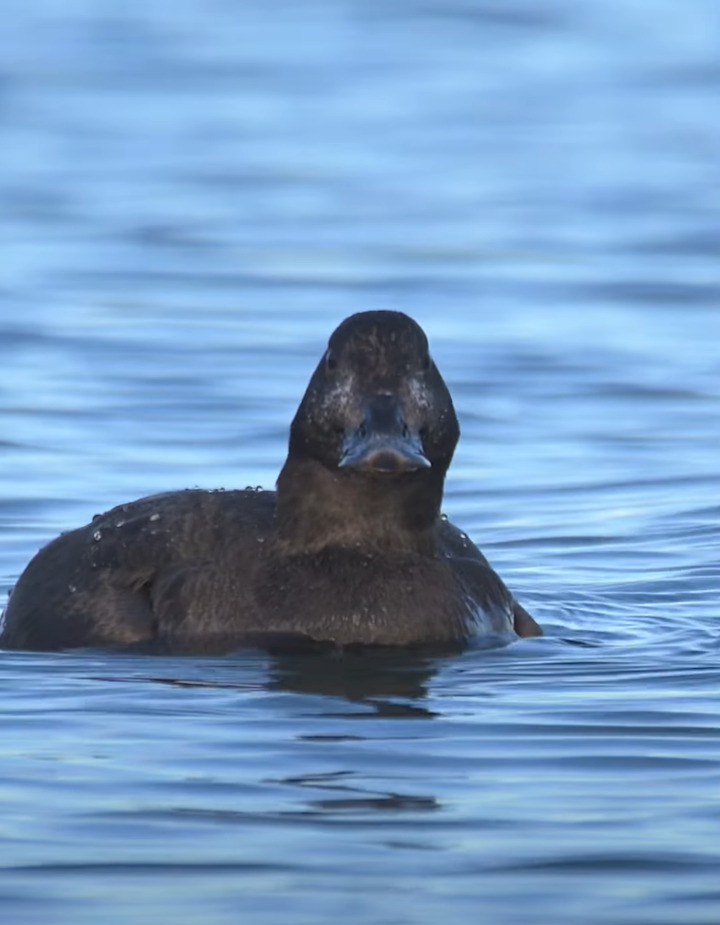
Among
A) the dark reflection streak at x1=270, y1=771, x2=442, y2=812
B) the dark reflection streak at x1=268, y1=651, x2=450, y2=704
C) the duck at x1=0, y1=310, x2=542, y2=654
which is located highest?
the duck at x1=0, y1=310, x2=542, y2=654

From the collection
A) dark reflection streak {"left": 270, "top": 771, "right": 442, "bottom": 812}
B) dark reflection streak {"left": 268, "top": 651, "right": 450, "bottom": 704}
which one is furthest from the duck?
dark reflection streak {"left": 270, "top": 771, "right": 442, "bottom": 812}

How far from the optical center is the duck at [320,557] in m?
10.2

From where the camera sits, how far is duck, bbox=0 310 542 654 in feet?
33.3

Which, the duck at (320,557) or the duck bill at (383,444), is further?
the duck at (320,557)

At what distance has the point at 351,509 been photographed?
1048 cm

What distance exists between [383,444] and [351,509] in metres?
0.68

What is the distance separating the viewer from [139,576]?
10.4 metres

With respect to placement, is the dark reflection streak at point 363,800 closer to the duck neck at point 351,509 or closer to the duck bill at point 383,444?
the duck bill at point 383,444

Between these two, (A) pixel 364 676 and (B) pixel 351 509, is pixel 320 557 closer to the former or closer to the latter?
(B) pixel 351 509

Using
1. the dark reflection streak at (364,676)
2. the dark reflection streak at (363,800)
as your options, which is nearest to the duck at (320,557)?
the dark reflection streak at (364,676)

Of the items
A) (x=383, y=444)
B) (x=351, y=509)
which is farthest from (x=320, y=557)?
(x=383, y=444)

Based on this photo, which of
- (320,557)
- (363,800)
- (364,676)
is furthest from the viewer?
(320,557)

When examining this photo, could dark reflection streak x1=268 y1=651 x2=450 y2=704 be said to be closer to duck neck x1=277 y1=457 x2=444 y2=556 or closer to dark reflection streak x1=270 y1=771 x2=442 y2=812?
duck neck x1=277 y1=457 x2=444 y2=556

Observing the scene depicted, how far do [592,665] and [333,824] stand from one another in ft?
8.72
